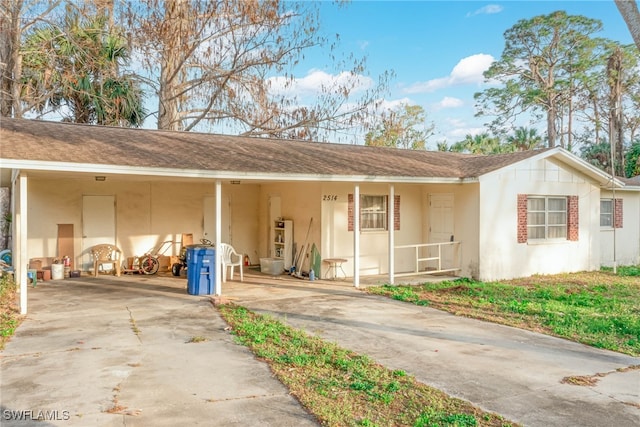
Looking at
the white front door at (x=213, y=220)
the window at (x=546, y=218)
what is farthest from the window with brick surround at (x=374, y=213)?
the white front door at (x=213, y=220)

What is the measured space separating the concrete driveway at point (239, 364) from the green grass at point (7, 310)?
6.0 inches

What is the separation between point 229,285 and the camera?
11328mm

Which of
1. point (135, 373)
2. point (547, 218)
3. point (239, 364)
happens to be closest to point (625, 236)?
point (547, 218)

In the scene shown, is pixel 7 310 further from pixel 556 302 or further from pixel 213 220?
pixel 556 302

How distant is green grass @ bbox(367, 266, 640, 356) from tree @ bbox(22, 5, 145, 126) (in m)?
12.5

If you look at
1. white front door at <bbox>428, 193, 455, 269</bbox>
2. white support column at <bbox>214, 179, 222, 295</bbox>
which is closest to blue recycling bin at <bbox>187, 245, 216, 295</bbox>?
white support column at <bbox>214, 179, 222, 295</bbox>

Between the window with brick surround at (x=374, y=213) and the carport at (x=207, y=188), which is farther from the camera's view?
the window with brick surround at (x=374, y=213)

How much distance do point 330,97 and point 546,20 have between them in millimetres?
23816

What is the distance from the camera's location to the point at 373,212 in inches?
512

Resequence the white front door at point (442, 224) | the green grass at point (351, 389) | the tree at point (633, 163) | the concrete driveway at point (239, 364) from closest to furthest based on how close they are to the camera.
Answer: the green grass at point (351, 389) → the concrete driveway at point (239, 364) → the white front door at point (442, 224) → the tree at point (633, 163)

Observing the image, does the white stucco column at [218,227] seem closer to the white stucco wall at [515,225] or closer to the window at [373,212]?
the window at [373,212]

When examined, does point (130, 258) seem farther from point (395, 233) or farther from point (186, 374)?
point (186, 374)

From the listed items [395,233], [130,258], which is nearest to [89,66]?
[130,258]

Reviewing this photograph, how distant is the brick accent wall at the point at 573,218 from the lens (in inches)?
537
